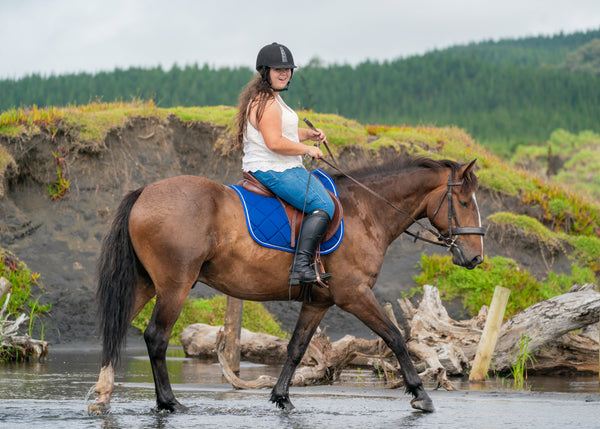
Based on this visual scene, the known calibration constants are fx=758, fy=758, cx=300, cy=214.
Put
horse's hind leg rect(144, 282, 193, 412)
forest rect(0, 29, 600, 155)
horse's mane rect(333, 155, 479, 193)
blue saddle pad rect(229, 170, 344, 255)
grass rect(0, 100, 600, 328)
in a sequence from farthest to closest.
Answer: forest rect(0, 29, 600, 155)
grass rect(0, 100, 600, 328)
horse's mane rect(333, 155, 479, 193)
blue saddle pad rect(229, 170, 344, 255)
horse's hind leg rect(144, 282, 193, 412)

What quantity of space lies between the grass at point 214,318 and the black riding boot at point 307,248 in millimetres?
9512

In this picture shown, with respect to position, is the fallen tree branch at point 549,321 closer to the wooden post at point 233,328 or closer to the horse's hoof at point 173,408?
the wooden post at point 233,328

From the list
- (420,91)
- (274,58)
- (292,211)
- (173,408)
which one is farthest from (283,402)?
(420,91)

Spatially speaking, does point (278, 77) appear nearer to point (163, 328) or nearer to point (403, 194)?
point (403, 194)

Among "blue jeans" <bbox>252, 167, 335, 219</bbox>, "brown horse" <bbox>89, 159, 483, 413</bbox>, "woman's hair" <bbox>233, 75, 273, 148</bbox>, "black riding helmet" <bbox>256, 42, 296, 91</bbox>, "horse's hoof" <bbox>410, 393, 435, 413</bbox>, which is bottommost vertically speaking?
"horse's hoof" <bbox>410, 393, 435, 413</bbox>

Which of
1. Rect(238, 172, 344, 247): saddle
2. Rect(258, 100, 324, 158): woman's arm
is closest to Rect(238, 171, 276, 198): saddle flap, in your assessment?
Rect(238, 172, 344, 247): saddle

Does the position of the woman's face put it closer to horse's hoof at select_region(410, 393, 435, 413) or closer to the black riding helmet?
the black riding helmet

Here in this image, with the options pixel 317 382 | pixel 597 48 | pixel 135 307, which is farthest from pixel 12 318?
pixel 597 48

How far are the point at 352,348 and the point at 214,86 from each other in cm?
6237

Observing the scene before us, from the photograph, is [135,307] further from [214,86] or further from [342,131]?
[214,86]

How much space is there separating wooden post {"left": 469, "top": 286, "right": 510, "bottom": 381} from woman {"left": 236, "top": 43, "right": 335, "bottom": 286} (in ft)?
12.2

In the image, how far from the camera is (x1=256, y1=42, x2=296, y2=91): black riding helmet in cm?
775

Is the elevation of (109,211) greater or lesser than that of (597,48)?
lesser

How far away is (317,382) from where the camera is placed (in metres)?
10.8
